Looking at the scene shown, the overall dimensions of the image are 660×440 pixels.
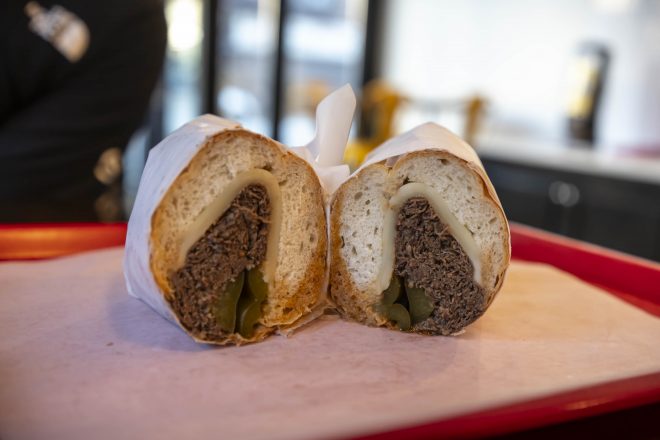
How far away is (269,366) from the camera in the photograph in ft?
3.74

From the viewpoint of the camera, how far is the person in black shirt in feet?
6.54

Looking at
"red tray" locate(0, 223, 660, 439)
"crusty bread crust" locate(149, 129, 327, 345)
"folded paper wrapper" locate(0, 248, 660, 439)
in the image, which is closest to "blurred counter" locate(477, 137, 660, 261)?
"red tray" locate(0, 223, 660, 439)

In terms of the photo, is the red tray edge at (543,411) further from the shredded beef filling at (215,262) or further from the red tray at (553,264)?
the shredded beef filling at (215,262)

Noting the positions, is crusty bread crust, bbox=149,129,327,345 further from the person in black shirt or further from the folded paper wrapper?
the person in black shirt

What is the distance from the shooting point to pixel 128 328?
4.17ft

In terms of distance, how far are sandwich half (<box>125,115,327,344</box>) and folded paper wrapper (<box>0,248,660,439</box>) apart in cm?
7

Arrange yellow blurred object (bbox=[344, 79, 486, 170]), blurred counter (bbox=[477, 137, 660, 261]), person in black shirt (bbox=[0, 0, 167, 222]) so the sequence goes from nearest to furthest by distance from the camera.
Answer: person in black shirt (bbox=[0, 0, 167, 222]) → blurred counter (bbox=[477, 137, 660, 261]) → yellow blurred object (bbox=[344, 79, 486, 170])

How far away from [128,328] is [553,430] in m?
0.79

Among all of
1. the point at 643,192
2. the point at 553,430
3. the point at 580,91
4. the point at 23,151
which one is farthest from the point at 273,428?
the point at 580,91

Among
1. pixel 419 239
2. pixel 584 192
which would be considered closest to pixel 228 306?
pixel 419 239

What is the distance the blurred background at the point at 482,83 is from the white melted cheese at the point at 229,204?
2.00 meters

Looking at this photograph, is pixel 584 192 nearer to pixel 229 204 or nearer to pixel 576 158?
pixel 576 158

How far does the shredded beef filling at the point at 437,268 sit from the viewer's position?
4.36ft

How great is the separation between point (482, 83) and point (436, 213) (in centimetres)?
448
